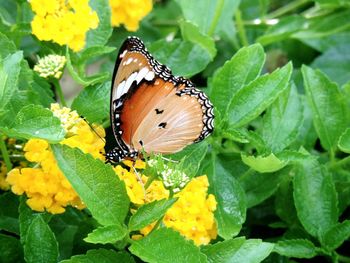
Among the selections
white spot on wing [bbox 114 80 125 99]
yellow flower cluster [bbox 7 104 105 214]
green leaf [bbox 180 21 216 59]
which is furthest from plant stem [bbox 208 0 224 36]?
yellow flower cluster [bbox 7 104 105 214]

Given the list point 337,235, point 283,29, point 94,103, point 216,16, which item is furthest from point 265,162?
point 283,29

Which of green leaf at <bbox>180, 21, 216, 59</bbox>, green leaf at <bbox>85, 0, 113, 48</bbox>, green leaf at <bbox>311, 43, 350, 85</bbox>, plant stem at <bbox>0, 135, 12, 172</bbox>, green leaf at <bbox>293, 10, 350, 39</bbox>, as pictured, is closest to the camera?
plant stem at <bbox>0, 135, 12, 172</bbox>

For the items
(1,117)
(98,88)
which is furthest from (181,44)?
(1,117)

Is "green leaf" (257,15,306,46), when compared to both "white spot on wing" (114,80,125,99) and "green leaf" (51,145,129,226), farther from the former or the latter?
"green leaf" (51,145,129,226)

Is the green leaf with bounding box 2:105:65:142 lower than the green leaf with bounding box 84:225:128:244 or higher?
higher

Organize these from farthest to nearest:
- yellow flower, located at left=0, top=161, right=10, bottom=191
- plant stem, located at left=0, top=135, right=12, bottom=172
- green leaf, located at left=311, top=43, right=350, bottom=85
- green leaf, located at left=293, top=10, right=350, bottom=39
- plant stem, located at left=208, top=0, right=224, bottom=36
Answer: green leaf, located at left=311, top=43, right=350, bottom=85 < green leaf, located at left=293, top=10, right=350, bottom=39 < plant stem, located at left=208, top=0, right=224, bottom=36 < yellow flower, located at left=0, top=161, right=10, bottom=191 < plant stem, located at left=0, top=135, right=12, bottom=172

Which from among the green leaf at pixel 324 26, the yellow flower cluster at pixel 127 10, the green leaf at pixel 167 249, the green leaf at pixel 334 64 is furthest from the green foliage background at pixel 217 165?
the green leaf at pixel 334 64

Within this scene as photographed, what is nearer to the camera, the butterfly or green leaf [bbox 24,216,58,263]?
green leaf [bbox 24,216,58,263]

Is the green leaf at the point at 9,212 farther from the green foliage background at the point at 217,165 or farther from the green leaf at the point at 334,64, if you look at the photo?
the green leaf at the point at 334,64
